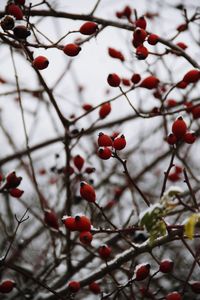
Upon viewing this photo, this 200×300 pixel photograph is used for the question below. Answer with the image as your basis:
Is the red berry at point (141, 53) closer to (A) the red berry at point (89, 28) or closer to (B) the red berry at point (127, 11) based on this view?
(A) the red berry at point (89, 28)

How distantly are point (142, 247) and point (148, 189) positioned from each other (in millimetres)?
5449

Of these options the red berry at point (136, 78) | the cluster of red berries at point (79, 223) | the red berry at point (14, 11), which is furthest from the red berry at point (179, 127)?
the red berry at point (14, 11)

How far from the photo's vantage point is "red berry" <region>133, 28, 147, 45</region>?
214 centimetres

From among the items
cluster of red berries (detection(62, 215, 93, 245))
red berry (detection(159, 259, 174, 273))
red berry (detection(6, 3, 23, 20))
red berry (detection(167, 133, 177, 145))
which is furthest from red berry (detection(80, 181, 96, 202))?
red berry (detection(6, 3, 23, 20))

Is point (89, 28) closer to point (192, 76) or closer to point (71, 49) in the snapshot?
point (71, 49)

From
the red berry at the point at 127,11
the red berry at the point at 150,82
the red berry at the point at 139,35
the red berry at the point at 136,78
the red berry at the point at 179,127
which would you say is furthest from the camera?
the red berry at the point at 127,11

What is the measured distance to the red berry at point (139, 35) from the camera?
214cm

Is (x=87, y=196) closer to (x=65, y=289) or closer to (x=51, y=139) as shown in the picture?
(x=65, y=289)

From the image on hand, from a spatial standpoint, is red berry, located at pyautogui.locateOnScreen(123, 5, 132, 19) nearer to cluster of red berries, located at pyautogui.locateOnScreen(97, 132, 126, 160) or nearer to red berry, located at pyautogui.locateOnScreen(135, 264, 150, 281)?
cluster of red berries, located at pyautogui.locateOnScreen(97, 132, 126, 160)

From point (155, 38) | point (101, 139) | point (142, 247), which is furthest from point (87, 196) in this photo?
point (155, 38)

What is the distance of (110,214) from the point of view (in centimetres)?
514

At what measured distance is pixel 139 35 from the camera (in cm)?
215

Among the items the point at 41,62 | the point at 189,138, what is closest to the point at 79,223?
the point at 189,138

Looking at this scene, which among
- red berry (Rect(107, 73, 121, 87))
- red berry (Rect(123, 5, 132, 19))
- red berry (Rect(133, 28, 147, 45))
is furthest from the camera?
red berry (Rect(123, 5, 132, 19))
